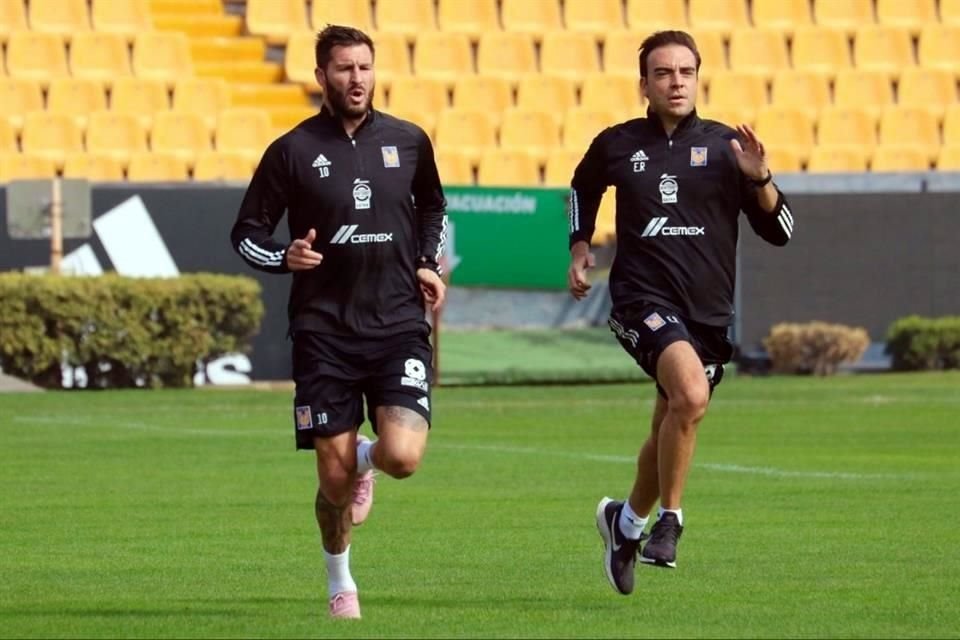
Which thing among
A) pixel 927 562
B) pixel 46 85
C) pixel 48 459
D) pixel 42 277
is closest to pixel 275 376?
pixel 42 277

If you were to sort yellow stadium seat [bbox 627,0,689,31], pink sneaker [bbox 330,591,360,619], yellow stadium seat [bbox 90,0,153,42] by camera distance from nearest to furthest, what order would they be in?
pink sneaker [bbox 330,591,360,619] → yellow stadium seat [bbox 90,0,153,42] → yellow stadium seat [bbox 627,0,689,31]

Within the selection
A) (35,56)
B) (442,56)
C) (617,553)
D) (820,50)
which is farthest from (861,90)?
(617,553)

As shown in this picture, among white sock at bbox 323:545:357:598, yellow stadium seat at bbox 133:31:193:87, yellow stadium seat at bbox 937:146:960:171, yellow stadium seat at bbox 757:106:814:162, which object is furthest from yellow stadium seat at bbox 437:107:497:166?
white sock at bbox 323:545:357:598

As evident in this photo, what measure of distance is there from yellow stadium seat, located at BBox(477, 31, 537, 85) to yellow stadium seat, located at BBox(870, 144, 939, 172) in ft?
15.4

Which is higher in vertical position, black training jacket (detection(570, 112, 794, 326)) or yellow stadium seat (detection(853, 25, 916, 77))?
black training jacket (detection(570, 112, 794, 326))

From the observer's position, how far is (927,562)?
10.1 meters

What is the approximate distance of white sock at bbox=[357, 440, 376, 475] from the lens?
832 centimetres

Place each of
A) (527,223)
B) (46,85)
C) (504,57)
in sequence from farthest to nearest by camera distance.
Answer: (504,57) < (46,85) < (527,223)

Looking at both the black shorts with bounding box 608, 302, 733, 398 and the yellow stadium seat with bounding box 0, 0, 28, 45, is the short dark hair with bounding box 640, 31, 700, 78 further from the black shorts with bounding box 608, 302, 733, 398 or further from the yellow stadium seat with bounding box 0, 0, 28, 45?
the yellow stadium seat with bounding box 0, 0, 28, 45

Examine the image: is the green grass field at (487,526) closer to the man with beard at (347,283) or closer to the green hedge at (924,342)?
the man with beard at (347,283)

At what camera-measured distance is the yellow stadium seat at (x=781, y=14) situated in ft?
104

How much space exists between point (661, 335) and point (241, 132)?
19.0 meters

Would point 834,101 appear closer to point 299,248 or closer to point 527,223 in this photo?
point 527,223

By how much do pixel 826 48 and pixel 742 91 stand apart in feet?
6.51
